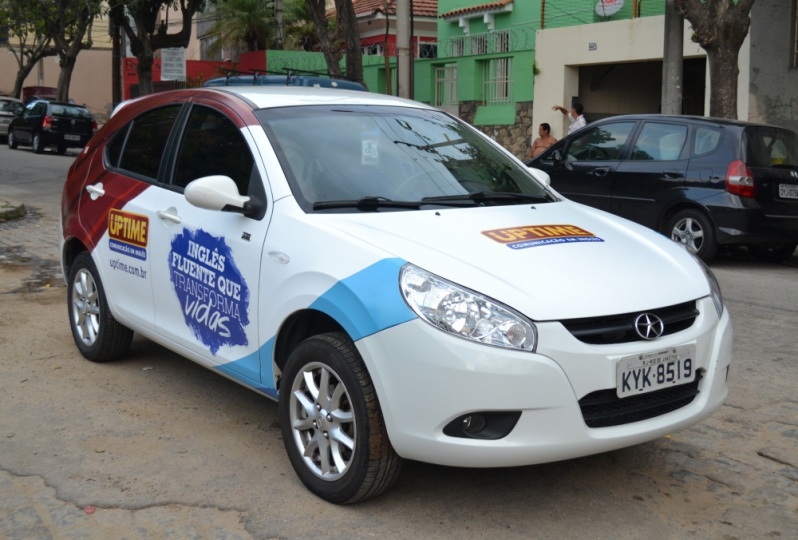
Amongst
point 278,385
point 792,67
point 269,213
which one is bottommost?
point 278,385

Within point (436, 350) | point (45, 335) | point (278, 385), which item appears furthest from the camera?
point (45, 335)

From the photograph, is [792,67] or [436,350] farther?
[792,67]

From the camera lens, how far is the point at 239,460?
4.39m

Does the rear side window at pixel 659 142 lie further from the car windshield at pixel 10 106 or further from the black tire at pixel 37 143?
the car windshield at pixel 10 106

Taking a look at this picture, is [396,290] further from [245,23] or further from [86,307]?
[245,23]

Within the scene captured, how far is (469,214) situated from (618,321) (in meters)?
0.96

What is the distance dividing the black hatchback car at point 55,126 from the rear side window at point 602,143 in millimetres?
20192

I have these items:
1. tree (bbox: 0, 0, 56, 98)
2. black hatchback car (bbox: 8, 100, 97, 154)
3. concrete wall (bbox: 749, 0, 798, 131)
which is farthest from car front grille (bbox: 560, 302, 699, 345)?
tree (bbox: 0, 0, 56, 98)

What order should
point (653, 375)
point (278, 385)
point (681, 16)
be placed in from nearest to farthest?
point (653, 375) → point (278, 385) → point (681, 16)

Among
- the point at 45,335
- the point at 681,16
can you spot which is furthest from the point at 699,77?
the point at 45,335

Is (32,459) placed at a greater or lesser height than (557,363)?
lesser

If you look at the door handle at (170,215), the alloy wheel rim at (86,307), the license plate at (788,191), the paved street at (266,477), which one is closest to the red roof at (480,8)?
the license plate at (788,191)

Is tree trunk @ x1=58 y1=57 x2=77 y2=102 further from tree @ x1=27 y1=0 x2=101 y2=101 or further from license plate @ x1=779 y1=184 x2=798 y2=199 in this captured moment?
license plate @ x1=779 y1=184 x2=798 y2=199

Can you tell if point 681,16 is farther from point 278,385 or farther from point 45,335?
point 278,385
